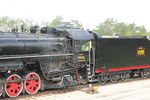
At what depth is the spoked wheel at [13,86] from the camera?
6875mm

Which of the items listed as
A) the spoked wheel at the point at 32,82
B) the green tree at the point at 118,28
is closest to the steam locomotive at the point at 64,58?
the spoked wheel at the point at 32,82

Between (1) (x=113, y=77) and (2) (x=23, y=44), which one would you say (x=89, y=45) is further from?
(2) (x=23, y=44)

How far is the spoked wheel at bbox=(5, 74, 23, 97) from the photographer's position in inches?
271

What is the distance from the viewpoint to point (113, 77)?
10.4 meters

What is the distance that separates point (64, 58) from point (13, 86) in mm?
2416

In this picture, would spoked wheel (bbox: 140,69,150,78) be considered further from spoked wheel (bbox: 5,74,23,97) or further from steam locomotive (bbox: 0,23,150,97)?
spoked wheel (bbox: 5,74,23,97)

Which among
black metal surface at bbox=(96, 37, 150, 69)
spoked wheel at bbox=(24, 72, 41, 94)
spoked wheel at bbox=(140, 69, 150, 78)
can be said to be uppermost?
black metal surface at bbox=(96, 37, 150, 69)

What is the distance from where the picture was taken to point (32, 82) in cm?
746

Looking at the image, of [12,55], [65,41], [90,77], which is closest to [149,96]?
[90,77]

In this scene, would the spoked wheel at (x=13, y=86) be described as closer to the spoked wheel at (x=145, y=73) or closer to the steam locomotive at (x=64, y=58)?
the steam locomotive at (x=64, y=58)

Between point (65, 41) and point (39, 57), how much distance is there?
1.58 meters

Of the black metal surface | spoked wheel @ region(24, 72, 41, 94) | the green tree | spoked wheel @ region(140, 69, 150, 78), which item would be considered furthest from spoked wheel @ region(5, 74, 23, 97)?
the green tree

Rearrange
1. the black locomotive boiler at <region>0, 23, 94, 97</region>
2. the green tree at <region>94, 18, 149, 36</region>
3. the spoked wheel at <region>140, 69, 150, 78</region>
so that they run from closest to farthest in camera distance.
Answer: the black locomotive boiler at <region>0, 23, 94, 97</region> → the spoked wheel at <region>140, 69, 150, 78</region> → the green tree at <region>94, 18, 149, 36</region>

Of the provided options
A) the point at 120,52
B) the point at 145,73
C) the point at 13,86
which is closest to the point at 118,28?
the point at 145,73
